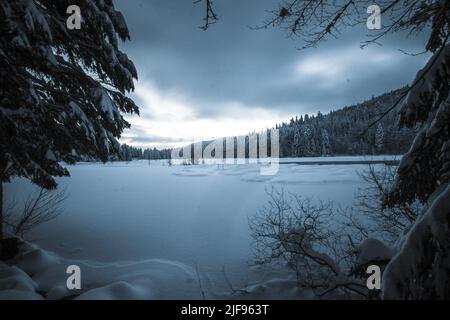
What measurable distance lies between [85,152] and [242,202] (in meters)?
8.80

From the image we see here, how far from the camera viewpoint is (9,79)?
3404 millimetres

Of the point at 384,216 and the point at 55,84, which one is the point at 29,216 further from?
the point at 384,216

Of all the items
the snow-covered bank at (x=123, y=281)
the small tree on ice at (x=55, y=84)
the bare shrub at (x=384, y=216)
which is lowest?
the snow-covered bank at (x=123, y=281)

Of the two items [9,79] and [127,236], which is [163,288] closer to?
[127,236]

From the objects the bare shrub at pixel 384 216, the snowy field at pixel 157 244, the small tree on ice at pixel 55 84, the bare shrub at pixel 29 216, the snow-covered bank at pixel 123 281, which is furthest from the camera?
the bare shrub at pixel 29 216

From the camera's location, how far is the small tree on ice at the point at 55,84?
328 cm

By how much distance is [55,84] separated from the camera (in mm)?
5906

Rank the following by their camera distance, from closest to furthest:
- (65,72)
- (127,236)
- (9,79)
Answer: (9,79)
(65,72)
(127,236)

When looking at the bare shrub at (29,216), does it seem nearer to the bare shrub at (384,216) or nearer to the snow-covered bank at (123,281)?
the snow-covered bank at (123,281)

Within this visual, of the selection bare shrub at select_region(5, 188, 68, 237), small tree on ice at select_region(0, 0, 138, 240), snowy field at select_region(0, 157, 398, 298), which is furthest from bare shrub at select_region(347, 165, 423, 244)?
bare shrub at select_region(5, 188, 68, 237)

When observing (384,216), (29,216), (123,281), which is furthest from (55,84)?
(384,216)

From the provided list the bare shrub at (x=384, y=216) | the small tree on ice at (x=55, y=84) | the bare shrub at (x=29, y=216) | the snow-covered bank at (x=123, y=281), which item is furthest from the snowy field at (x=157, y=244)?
the bare shrub at (x=384, y=216)

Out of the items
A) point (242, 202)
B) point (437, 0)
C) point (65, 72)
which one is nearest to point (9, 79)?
point (65, 72)

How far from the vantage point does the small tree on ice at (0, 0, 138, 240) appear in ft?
10.8
